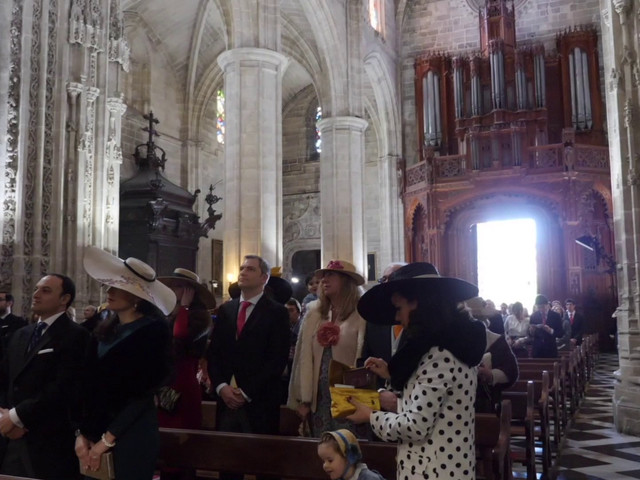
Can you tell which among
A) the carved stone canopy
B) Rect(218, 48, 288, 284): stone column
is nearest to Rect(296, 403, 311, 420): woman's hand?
Rect(218, 48, 288, 284): stone column

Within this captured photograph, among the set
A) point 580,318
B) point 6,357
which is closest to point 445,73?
point 580,318

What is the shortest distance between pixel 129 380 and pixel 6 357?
1038 millimetres

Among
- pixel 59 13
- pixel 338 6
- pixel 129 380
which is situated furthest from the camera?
pixel 338 6

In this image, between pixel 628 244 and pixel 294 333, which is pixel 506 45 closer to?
pixel 628 244

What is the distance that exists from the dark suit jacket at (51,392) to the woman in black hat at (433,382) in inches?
67.1

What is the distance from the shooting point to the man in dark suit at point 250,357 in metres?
3.96

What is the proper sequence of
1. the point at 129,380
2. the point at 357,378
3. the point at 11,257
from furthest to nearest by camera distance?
the point at 11,257
the point at 129,380
the point at 357,378

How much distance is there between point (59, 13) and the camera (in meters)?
8.91

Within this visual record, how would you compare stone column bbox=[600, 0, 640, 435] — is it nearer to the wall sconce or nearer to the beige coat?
the beige coat

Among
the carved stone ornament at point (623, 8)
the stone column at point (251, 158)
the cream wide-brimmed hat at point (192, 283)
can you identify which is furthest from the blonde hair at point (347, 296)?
the stone column at point (251, 158)

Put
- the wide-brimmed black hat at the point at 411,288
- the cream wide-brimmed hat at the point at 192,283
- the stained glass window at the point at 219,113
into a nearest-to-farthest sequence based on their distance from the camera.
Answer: the wide-brimmed black hat at the point at 411,288 < the cream wide-brimmed hat at the point at 192,283 < the stained glass window at the point at 219,113

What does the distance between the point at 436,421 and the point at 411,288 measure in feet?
1.70

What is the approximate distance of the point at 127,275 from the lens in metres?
3.27

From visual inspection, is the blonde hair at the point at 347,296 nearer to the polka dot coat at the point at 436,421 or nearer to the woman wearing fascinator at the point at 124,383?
the woman wearing fascinator at the point at 124,383
